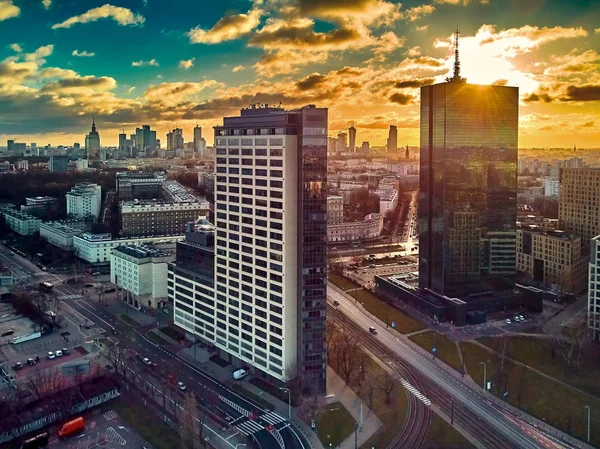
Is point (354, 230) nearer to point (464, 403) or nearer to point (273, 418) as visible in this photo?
point (464, 403)

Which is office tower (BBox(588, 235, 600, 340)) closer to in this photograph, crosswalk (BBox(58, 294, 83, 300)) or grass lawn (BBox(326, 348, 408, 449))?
grass lawn (BBox(326, 348, 408, 449))

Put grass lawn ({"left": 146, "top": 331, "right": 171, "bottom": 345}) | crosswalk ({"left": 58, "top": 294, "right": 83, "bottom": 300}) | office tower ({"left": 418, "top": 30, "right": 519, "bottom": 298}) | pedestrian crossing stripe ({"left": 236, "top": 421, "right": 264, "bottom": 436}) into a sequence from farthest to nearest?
crosswalk ({"left": 58, "top": 294, "right": 83, "bottom": 300})
office tower ({"left": 418, "top": 30, "right": 519, "bottom": 298})
grass lawn ({"left": 146, "top": 331, "right": 171, "bottom": 345})
pedestrian crossing stripe ({"left": 236, "top": 421, "right": 264, "bottom": 436})

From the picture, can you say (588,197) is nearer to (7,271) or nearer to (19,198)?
(7,271)

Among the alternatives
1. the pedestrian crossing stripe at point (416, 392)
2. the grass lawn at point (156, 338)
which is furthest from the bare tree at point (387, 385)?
the grass lawn at point (156, 338)

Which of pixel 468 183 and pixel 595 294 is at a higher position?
pixel 468 183

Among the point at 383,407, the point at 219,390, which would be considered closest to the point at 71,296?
the point at 219,390

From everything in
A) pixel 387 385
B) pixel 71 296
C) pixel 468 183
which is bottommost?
pixel 387 385

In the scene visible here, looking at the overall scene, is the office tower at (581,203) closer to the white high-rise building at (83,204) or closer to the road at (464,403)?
the road at (464,403)

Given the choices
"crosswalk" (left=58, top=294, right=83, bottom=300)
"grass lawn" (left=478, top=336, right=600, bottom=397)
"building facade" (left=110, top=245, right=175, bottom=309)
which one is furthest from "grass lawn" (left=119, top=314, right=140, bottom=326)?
"grass lawn" (left=478, top=336, right=600, bottom=397)
